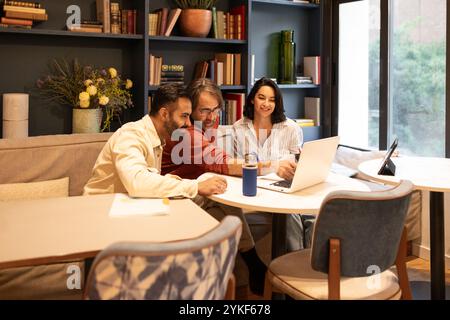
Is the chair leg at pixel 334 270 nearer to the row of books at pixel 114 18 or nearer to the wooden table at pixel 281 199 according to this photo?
the wooden table at pixel 281 199

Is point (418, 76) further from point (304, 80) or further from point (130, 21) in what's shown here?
point (130, 21)

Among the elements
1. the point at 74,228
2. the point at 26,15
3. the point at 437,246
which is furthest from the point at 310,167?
the point at 26,15

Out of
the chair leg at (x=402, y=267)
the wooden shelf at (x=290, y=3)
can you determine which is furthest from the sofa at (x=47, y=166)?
the wooden shelf at (x=290, y=3)

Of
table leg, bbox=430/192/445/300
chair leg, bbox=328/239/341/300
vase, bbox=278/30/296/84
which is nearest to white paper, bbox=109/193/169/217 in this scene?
chair leg, bbox=328/239/341/300

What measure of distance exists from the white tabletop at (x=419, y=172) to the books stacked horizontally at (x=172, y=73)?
6.06 ft

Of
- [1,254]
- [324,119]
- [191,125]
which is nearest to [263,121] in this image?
[191,125]

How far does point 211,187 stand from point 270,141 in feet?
4.16

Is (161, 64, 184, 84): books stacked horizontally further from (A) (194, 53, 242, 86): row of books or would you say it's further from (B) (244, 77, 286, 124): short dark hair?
(B) (244, 77, 286, 124): short dark hair

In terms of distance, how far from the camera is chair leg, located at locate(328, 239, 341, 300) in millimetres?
1688

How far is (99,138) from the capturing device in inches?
125

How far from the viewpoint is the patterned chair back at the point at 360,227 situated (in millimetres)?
1662

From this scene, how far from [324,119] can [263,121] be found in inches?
62.8

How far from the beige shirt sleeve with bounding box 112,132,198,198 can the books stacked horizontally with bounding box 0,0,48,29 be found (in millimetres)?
1759

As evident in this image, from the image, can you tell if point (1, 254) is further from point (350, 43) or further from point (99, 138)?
point (350, 43)
